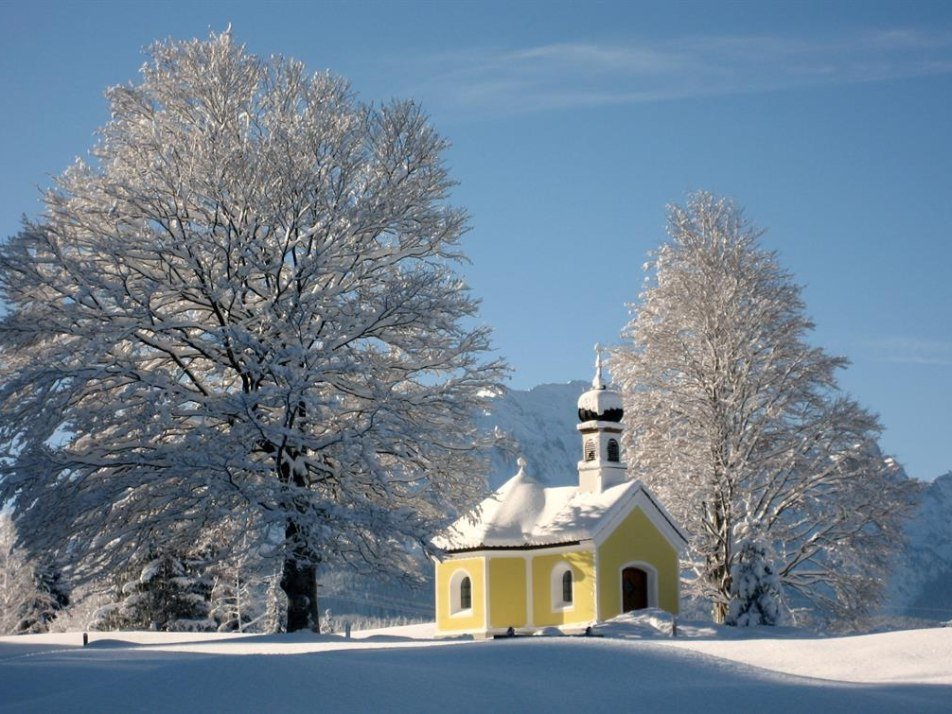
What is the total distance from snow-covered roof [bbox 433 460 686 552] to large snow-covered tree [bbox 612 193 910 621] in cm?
159

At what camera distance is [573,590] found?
3119 cm

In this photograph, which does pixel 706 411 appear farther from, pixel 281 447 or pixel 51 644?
pixel 51 644

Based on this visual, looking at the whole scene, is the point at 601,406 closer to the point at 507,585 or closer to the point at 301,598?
the point at 507,585

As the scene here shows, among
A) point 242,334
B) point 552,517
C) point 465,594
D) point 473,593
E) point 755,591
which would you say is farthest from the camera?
point 465,594

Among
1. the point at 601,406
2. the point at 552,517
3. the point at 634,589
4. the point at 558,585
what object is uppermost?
the point at 601,406

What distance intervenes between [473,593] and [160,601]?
11.1 m

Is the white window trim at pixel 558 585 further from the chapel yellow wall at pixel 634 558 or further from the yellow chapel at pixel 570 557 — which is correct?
the chapel yellow wall at pixel 634 558

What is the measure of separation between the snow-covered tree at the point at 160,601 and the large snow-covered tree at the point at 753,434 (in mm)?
14638

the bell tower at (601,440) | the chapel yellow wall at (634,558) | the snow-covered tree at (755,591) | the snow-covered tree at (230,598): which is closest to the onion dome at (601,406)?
the bell tower at (601,440)

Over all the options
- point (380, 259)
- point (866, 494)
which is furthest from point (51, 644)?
point (866, 494)

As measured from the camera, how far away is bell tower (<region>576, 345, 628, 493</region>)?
109ft

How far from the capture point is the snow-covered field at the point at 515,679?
12.2 metres

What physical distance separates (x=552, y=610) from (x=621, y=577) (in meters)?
2.01

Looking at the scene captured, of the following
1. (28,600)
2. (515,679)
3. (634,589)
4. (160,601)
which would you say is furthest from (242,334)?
(28,600)
